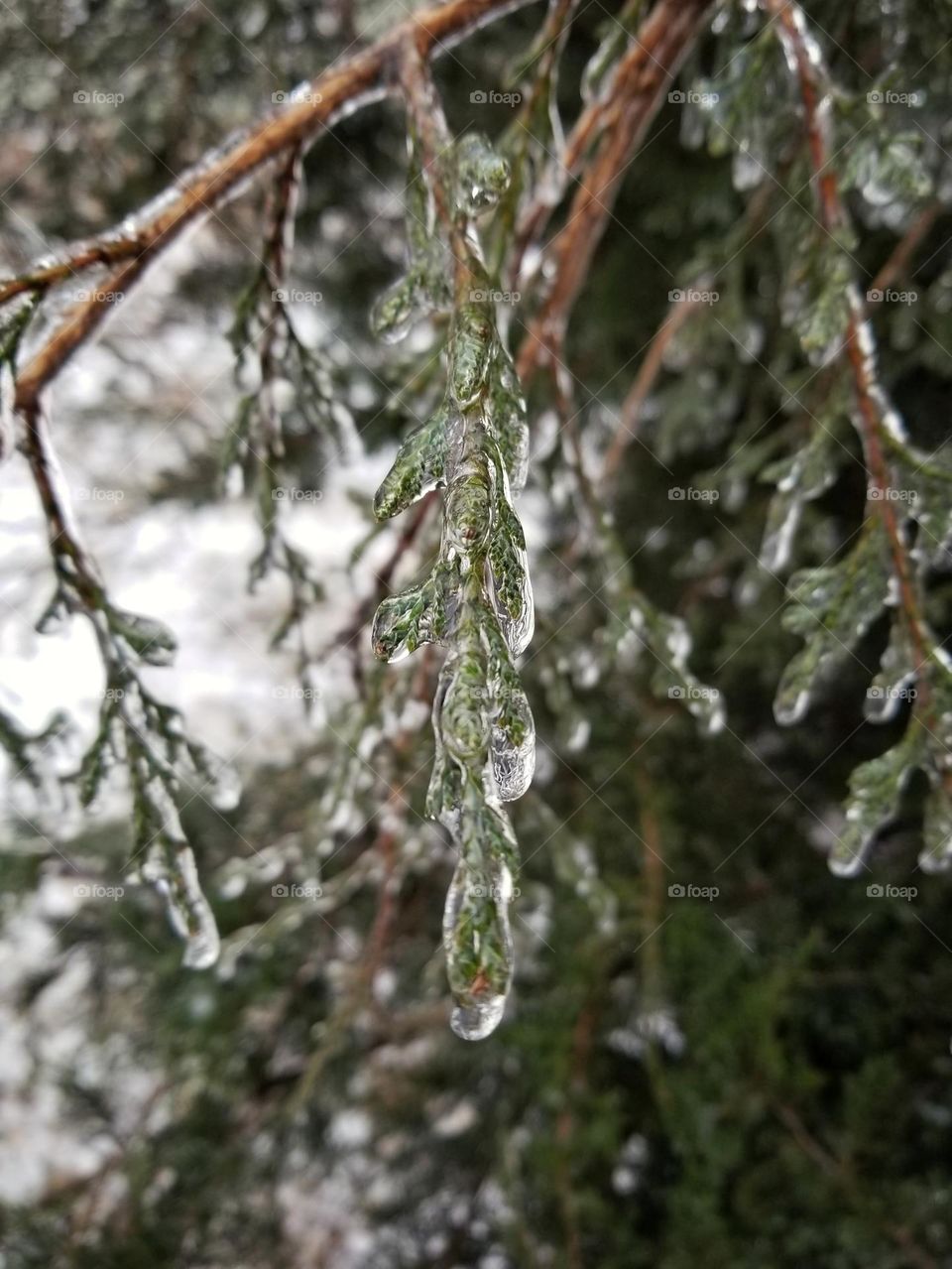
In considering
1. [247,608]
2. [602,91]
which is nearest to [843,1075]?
[602,91]

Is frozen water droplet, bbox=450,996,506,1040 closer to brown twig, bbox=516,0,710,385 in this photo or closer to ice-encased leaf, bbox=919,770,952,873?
ice-encased leaf, bbox=919,770,952,873

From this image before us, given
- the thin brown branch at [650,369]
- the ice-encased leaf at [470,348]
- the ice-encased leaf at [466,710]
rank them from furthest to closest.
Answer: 1. the thin brown branch at [650,369]
2. the ice-encased leaf at [470,348]
3. the ice-encased leaf at [466,710]

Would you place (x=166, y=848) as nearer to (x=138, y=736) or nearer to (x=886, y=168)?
(x=138, y=736)

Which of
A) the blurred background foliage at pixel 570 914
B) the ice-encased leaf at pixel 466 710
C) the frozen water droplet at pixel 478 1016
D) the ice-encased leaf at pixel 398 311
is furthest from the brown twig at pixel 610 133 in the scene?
the frozen water droplet at pixel 478 1016

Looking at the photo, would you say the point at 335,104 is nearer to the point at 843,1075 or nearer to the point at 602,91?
the point at 602,91

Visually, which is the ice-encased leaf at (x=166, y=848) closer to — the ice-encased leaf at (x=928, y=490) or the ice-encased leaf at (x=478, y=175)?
the ice-encased leaf at (x=478, y=175)

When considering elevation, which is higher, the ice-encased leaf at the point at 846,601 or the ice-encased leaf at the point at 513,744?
the ice-encased leaf at the point at 513,744
